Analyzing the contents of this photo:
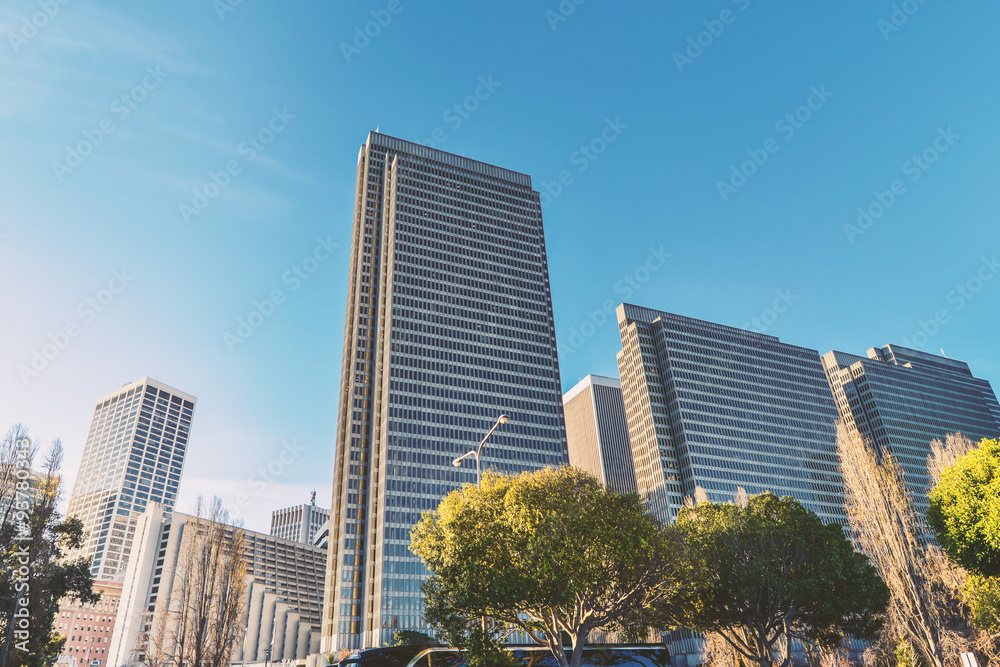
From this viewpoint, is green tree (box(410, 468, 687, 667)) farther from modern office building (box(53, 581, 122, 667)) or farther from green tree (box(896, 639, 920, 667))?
modern office building (box(53, 581, 122, 667))

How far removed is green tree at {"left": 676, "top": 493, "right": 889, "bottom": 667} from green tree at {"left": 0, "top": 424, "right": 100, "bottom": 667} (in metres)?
34.9

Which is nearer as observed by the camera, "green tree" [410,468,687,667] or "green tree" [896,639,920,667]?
"green tree" [410,468,687,667]

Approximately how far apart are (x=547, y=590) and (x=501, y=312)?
127 m

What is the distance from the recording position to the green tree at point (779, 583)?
127 ft

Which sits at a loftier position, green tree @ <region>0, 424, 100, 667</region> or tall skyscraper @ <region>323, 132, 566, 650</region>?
tall skyscraper @ <region>323, 132, 566, 650</region>

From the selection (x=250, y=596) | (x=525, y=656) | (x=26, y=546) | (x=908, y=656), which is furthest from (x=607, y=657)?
(x=250, y=596)

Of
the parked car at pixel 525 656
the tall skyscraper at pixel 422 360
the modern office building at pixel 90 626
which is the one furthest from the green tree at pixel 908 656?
the modern office building at pixel 90 626

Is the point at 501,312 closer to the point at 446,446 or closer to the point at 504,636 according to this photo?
the point at 446,446

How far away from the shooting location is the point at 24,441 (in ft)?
92.8

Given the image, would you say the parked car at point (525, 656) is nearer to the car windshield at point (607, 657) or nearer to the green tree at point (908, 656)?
the car windshield at point (607, 657)

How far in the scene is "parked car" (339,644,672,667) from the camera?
26750 mm

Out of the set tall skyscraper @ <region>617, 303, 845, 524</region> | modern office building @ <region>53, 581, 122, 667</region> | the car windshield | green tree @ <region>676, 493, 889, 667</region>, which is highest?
tall skyscraper @ <region>617, 303, 845, 524</region>

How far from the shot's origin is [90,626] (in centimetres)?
18262

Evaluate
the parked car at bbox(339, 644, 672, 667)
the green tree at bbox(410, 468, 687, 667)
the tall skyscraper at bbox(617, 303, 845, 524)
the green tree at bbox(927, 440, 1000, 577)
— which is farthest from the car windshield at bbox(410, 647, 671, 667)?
the tall skyscraper at bbox(617, 303, 845, 524)
